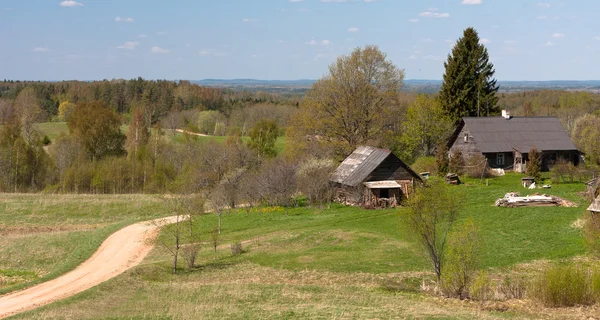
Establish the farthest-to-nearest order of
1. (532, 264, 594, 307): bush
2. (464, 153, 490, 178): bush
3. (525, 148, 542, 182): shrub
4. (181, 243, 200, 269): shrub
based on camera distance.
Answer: (464, 153, 490, 178): bush
(525, 148, 542, 182): shrub
(181, 243, 200, 269): shrub
(532, 264, 594, 307): bush

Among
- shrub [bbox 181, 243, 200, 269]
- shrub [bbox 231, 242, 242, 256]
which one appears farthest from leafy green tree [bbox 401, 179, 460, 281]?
shrub [bbox 181, 243, 200, 269]

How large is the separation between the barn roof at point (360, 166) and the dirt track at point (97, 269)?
1220 cm

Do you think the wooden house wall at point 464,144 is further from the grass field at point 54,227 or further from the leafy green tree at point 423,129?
the grass field at point 54,227

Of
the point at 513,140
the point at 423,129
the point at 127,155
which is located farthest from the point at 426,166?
the point at 127,155

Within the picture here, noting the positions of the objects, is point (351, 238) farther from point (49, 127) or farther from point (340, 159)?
point (49, 127)

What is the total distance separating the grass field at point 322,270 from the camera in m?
21.3

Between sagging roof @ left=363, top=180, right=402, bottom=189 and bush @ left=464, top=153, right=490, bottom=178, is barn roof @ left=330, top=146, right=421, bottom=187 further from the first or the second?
bush @ left=464, top=153, right=490, bottom=178

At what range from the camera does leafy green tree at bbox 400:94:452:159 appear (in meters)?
60.6

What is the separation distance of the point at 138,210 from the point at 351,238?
25445 millimetres

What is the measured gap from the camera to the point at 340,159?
5550 cm

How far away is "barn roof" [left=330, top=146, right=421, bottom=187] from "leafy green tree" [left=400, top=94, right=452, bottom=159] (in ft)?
49.4

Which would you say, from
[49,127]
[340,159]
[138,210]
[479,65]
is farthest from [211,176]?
[49,127]

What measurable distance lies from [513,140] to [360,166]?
17.0m

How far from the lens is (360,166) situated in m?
44.6
